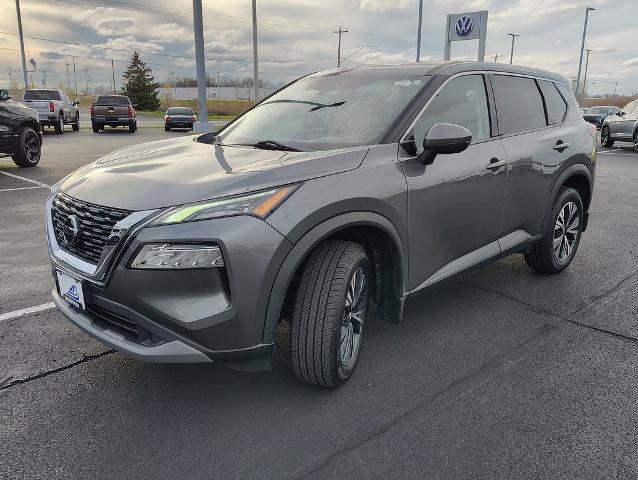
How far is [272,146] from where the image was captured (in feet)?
10.5

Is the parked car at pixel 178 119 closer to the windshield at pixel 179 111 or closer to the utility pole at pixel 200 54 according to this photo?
the windshield at pixel 179 111

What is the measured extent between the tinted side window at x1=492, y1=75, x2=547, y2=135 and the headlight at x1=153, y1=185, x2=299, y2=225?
215cm

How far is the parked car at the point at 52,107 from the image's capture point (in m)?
22.0

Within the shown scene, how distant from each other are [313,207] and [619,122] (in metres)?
20.1

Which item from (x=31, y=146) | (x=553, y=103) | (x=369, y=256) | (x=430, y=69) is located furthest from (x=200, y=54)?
(x=369, y=256)

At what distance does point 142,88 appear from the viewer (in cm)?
6369

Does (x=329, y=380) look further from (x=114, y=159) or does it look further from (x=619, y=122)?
(x=619, y=122)

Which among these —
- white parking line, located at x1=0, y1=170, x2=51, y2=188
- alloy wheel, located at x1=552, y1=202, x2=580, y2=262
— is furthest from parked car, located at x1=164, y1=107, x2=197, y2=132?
alloy wheel, located at x1=552, y1=202, x2=580, y2=262

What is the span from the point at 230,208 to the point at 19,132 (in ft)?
34.3

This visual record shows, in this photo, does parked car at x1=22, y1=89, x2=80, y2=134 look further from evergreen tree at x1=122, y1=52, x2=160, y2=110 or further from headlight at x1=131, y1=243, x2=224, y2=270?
evergreen tree at x1=122, y1=52, x2=160, y2=110

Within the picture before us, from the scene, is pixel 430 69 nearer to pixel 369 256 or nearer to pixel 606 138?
pixel 369 256

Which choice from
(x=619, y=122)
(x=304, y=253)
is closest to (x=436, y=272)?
(x=304, y=253)

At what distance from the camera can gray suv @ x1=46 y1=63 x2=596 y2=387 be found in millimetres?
2322

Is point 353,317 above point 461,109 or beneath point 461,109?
beneath
